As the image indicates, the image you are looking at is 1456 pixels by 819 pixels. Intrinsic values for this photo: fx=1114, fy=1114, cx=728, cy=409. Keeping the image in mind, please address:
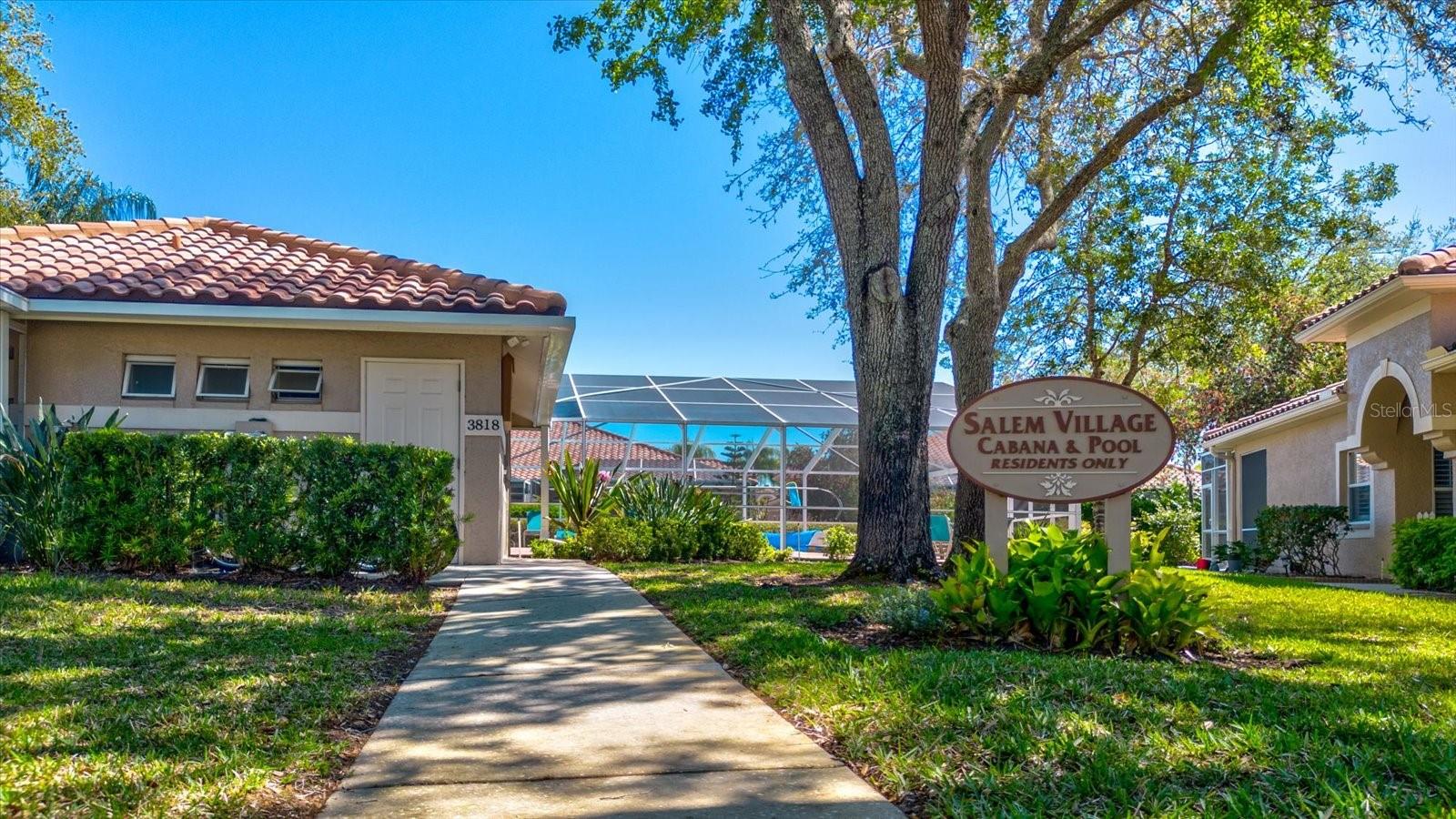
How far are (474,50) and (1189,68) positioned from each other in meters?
11.0

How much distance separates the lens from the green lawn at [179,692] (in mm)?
3541

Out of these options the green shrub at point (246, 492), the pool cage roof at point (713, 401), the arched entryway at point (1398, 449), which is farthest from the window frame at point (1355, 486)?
the green shrub at point (246, 492)

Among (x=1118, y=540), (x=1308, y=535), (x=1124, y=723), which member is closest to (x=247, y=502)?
(x=1118, y=540)

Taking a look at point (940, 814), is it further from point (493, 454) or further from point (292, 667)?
point (493, 454)

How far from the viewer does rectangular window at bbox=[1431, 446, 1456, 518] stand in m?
16.7

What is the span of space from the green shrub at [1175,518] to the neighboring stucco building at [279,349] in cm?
1704

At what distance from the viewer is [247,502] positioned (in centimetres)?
940

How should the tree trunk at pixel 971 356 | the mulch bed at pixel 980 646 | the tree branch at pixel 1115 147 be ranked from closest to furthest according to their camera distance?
the mulch bed at pixel 980 646 → the tree branch at pixel 1115 147 → the tree trunk at pixel 971 356

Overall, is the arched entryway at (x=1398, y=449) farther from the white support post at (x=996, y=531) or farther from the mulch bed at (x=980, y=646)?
the white support post at (x=996, y=531)

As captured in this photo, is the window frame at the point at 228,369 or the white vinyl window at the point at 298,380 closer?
the window frame at the point at 228,369

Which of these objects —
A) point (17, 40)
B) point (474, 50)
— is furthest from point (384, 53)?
point (17, 40)

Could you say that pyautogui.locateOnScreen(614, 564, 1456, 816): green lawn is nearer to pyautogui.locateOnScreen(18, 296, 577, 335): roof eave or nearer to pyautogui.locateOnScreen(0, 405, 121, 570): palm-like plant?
pyautogui.locateOnScreen(0, 405, 121, 570): palm-like plant

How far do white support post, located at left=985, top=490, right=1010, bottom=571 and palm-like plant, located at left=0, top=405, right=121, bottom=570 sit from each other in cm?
746

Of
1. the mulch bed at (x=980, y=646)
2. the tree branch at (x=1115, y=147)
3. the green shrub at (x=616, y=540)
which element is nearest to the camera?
the mulch bed at (x=980, y=646)
